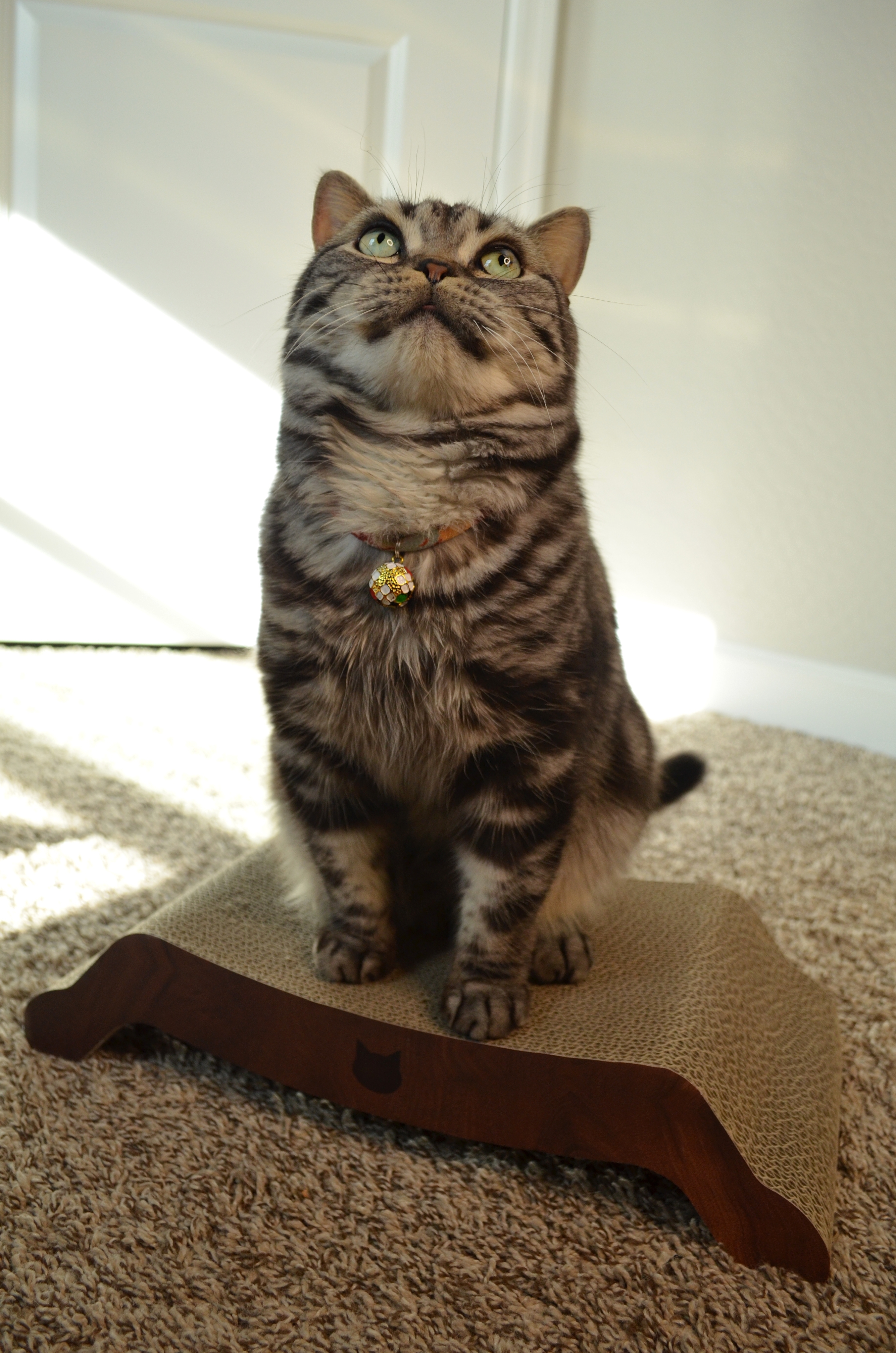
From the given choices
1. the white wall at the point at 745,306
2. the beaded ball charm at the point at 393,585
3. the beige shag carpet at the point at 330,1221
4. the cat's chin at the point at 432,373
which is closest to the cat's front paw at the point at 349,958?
the beige shag carpet at the point at 330,1221

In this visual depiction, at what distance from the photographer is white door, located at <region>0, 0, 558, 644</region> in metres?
2.09

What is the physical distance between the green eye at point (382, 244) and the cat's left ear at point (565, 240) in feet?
0.53

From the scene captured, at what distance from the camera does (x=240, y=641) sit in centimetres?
249

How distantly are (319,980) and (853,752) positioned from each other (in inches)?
60.7

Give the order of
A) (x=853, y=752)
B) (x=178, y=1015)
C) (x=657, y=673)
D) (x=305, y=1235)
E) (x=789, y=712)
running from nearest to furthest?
(x=305, y=1235) → (x=178, y=1015) → (x=853, y=752) → (x=789, y=712) → (x=657, y=673)

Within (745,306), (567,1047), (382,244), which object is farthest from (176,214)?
(567,1047)

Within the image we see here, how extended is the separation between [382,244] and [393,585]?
0.31 m

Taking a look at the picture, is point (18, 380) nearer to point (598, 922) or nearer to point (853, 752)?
point (598, 922)

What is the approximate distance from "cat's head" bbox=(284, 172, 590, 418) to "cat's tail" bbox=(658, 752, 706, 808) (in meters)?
→ 0.63

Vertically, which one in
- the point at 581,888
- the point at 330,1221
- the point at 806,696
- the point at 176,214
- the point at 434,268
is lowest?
the point at 806,696

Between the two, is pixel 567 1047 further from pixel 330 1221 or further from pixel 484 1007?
pixel 330 1221

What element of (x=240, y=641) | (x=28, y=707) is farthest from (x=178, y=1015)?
(x=240, y=641)

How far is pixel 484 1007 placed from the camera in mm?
931

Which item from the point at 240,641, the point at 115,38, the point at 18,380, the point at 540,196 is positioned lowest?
the point at 240,641
